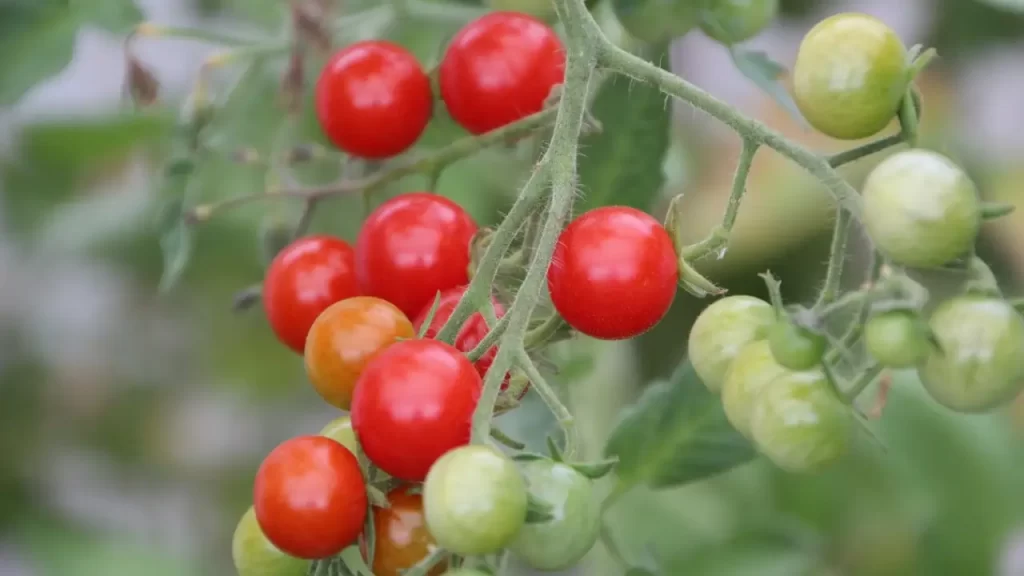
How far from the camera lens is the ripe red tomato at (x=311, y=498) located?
377 mm

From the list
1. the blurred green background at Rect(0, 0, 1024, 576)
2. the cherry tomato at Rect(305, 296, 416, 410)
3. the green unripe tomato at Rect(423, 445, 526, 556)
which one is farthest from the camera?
the blurred green background at Rect(0, 0, 1024, 576)

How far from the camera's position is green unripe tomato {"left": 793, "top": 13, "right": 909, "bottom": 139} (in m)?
0.40

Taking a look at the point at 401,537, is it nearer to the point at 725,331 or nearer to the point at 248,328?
the point at 725,331

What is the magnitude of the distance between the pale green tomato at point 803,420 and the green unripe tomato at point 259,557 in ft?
0.63

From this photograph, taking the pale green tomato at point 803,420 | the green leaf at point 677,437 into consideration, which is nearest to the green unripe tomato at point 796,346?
the pale green tomato at point 803,420

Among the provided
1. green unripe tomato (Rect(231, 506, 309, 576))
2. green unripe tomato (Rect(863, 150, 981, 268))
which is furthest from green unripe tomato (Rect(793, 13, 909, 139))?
green unripe tomato (Rect(231, 506, 309, 576))

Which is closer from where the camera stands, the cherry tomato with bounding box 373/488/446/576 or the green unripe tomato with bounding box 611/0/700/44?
the cherry tomato with bounding box 373/488/446/576

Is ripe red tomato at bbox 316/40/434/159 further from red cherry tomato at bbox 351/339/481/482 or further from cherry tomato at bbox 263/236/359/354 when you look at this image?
red cherry tomato at bbox 351/339/481/482

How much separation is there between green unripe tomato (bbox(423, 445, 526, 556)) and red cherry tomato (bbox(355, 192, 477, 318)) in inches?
6.0

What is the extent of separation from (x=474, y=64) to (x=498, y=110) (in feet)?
0.08

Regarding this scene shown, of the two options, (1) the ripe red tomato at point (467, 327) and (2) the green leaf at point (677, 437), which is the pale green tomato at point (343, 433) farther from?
(2) the green leaf at point (677, 437)

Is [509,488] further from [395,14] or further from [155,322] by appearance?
[155,322]

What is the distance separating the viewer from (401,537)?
0.40 m

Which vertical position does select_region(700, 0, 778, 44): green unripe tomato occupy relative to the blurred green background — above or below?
above
